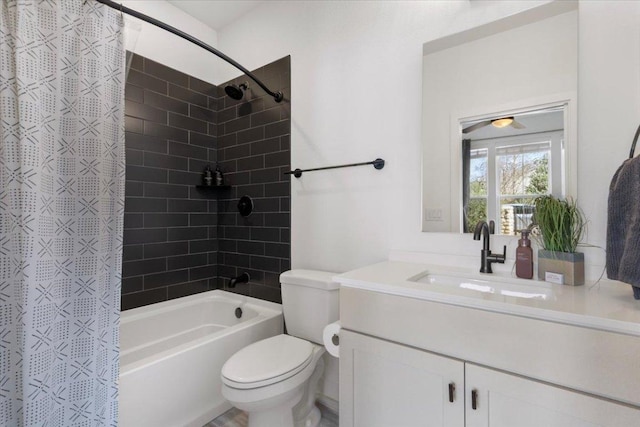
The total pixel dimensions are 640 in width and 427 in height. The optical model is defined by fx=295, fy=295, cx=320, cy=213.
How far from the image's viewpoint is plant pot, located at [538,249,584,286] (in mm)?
1087

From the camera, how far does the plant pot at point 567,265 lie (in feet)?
3.57

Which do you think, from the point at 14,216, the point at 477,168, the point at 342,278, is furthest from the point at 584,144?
the point at 14,216

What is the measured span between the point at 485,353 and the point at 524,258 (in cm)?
50

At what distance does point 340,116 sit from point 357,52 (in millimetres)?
376

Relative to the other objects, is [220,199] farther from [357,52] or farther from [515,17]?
[515,17]

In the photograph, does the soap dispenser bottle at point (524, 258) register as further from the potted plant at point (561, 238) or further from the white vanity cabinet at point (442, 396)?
the white vanity cabinet at point (442, 396)

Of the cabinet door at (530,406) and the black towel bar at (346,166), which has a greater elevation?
the black towel bar at (346,166)

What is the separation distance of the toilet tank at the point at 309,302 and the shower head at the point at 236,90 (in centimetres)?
143

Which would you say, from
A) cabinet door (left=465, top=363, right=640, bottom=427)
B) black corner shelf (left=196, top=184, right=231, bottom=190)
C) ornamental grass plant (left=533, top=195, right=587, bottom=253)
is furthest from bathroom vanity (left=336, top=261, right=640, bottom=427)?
black corner shelf (left=196, top=184, right=231, bottom=190)

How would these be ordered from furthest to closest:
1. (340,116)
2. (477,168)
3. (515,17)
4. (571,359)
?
(340,116), (477,168), (515,17), (571,359)

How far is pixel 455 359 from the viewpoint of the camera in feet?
3.18

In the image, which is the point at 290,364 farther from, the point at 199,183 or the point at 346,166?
the point at 199,183

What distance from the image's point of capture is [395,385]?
1.09 meters

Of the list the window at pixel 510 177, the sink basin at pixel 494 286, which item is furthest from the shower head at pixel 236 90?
the sink basin at pixel 494 286
